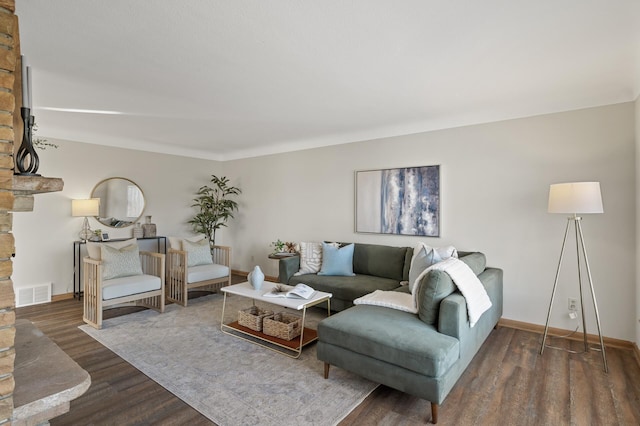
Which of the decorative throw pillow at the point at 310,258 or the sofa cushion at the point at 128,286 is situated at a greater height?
the decorative throw pillow at the point at 310,258

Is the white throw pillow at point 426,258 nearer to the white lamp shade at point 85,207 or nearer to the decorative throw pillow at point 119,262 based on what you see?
the decorative throw pillow at point 119,262

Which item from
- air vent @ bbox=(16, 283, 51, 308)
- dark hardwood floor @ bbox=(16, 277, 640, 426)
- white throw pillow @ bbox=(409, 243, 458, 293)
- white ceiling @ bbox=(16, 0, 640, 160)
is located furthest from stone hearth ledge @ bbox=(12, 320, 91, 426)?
air vent @ bbox=(16, 283, 51, 308)

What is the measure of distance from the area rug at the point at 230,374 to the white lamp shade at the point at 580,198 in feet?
7.29

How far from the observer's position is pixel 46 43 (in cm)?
223

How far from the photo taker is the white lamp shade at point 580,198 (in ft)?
9.01

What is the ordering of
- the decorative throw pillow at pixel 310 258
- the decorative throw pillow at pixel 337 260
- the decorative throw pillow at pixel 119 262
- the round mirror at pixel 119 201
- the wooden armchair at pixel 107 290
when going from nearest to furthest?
the wooden armchair at pixel 107 290, the decorative throw pillow at pixel 119 262, the decorative throw pillow at pixel 337 260, the decorative throw pillow at pixel 310 258, the round mirror at pixel 119 201

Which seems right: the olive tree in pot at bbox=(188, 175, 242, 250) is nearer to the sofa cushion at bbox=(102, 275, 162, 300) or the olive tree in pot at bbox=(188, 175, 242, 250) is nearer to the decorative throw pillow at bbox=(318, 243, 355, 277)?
the sofa cushion at bbox=(102, 275, 162, 300)

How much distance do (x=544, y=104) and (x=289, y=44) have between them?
2.77m

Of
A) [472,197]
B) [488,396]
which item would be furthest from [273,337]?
[472,197]

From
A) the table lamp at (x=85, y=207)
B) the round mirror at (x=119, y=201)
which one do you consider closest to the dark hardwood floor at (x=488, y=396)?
the table lamp at (x=85, y=207)

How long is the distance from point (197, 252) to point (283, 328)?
234 centimetres

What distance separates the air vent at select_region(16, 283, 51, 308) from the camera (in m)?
4.36

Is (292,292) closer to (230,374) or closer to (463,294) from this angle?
(230,374)

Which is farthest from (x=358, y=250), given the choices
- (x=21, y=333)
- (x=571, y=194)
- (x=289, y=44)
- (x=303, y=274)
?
(x=21, y=333)
